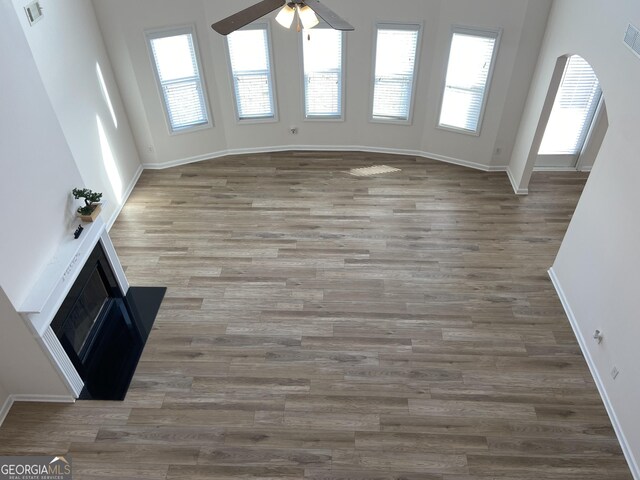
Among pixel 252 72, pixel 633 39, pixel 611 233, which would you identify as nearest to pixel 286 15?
pixel 633 39

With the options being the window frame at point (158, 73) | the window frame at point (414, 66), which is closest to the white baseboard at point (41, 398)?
the window frame at point (158, 73)

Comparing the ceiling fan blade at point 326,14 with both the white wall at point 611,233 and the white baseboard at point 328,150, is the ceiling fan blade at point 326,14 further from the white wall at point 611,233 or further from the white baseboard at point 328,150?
the white baseboard at point 328,150

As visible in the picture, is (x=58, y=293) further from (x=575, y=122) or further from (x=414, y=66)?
(x=575, y=122)

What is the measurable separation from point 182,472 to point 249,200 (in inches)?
163

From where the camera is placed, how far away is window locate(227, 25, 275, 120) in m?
7.61

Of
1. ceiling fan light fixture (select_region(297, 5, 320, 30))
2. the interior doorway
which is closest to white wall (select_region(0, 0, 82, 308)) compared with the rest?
ceiling fan light fixture (select_region(297, 5, 320, 30))

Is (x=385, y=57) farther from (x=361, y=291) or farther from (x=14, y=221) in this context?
(x=14, y=221)

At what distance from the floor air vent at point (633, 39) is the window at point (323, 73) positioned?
394 cm

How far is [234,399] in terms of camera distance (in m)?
5.12

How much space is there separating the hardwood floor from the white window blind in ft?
1.53

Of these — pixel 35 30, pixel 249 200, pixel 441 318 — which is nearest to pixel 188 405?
pixel 441 318

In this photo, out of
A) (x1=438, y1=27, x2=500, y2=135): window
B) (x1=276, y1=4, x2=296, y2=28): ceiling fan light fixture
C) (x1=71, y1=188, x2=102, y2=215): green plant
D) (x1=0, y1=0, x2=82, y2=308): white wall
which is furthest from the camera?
(x1=438, y1=27, x2=500, y2=135): window

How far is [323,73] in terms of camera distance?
7.99 metres

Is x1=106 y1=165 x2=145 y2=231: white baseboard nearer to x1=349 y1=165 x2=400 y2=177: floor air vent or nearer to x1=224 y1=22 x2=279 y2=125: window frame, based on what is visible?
x1=224 y1=22 x2=279 y2=125: window frame
